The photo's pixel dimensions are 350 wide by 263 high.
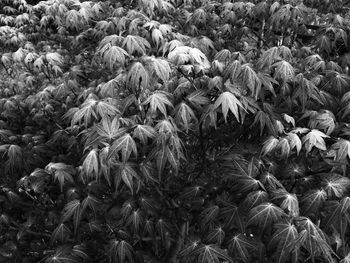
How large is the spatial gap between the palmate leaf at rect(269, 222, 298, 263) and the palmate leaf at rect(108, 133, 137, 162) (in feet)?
3.16

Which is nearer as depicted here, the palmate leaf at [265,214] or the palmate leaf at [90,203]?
the palmate leaf at [265,214]

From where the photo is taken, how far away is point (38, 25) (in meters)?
5.40


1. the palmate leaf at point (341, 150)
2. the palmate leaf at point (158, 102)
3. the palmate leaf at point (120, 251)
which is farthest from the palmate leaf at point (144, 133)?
the palmate leaf at point (341, 150)

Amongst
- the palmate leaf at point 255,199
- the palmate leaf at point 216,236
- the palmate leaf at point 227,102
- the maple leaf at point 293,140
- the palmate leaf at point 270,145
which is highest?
the palmate leaf at point 227,102

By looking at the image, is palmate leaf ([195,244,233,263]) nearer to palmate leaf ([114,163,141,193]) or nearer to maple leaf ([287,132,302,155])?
palmate leaf ([114,163,141,193])

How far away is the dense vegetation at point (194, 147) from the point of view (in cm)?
228

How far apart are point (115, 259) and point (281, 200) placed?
4.30ft

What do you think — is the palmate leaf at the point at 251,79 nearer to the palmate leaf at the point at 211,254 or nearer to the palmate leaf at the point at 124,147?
the palmate leaf at the point at 124,147

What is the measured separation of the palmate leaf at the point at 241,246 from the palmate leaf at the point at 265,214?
26 centimetres

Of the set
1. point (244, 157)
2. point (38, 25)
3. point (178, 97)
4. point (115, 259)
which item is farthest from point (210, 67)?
point (38, 25)

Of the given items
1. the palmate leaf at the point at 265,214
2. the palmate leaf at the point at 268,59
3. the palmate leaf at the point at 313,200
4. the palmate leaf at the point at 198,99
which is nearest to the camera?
the palmate leaf at the point at 265,214

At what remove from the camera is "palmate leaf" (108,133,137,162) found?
2.17 m

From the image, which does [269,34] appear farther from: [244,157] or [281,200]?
[281,200]

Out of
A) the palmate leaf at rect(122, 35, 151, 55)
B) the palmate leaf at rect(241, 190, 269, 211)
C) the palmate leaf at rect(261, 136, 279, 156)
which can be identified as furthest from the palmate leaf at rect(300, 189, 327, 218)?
the palmate leaf at rect(122, 35, 151, 55)
